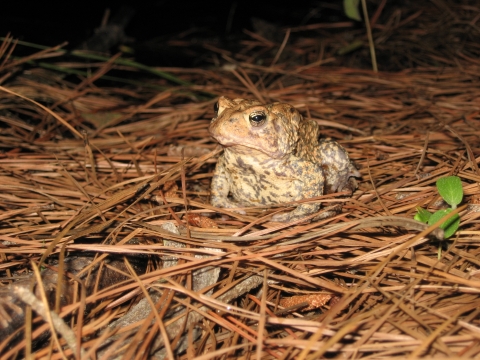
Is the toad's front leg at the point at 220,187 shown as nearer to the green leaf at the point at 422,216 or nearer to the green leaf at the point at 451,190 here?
the green leaf at the point at 422,216

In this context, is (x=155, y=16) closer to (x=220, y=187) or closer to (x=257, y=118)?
(x=220, y=187)

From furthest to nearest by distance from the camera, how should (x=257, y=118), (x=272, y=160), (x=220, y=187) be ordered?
(x=220, y=187)
(x=272, y=160)
(x=257, y=118)

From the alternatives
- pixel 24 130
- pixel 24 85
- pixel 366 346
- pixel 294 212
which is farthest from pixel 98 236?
pixel 24 85

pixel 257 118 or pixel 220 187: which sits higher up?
pixel 257 118

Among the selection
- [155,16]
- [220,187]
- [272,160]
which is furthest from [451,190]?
[155,16]

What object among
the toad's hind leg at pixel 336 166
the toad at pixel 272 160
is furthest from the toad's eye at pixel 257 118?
the toad's hind leg at pixel 336 166

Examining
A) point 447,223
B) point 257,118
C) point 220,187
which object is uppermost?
point 257,118

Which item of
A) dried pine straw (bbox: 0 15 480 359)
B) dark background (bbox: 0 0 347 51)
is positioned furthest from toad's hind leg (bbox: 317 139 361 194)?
dark background (bbox: 0 0 347 51)

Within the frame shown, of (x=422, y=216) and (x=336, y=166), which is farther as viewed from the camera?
(x=336, y=166)
